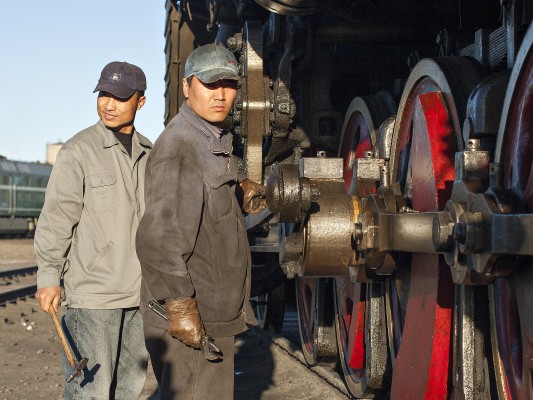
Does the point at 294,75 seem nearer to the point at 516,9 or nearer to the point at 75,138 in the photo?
the point at 75,138

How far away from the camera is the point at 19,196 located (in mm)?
34844

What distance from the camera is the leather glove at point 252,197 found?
370 cm

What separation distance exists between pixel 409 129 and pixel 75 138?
134 centimetres

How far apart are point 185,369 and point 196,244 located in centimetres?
42

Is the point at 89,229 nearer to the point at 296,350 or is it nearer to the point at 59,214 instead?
the point at 59,214

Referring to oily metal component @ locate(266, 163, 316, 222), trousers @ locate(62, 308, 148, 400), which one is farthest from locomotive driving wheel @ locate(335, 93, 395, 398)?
trousers @ locate(62, 308, 148, 400)

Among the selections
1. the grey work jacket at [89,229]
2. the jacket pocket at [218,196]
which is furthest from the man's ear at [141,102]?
the jacket pocket at [218,196]

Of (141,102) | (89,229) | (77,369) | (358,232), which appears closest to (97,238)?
(89,229)

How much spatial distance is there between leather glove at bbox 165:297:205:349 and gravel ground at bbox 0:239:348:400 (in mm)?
2312

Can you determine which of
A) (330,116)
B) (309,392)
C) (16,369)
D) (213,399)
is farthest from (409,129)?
(16,369)

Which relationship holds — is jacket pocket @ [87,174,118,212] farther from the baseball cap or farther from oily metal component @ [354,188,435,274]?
oily metal component @ [354,188,435,274]

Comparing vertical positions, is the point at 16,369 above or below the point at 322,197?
below

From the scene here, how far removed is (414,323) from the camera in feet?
10.9

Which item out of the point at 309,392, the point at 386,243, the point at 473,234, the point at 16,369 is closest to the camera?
the point at 473,234
